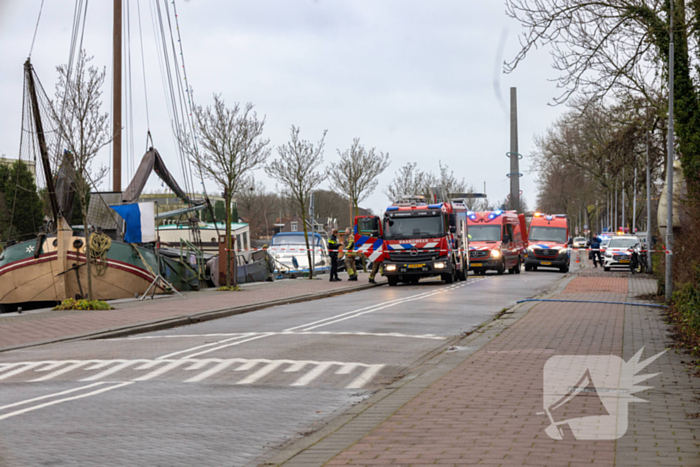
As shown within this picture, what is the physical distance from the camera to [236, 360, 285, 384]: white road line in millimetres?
9242

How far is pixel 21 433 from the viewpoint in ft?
21.9

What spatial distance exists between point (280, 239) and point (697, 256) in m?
26.8

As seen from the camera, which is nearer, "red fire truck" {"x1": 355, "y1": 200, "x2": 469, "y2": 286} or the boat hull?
the boat hull

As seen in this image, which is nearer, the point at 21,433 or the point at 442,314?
the point at 21,433

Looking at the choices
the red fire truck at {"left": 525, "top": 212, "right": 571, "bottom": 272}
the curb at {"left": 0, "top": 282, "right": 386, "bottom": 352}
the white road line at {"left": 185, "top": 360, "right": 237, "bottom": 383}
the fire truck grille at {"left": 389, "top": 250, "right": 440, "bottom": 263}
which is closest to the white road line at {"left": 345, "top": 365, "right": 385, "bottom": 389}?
the white road line at {"left": 185, "top": 360, "right": 237, "bottom": 383}

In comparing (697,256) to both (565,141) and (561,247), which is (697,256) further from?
(565,141)

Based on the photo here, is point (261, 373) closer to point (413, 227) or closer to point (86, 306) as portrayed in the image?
point (86, 306)

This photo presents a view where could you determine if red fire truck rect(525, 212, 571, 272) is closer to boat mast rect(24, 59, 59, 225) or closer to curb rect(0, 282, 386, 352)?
curb rect(0, 282, 386, 352)

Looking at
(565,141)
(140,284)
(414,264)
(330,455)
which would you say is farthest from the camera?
(565,141)

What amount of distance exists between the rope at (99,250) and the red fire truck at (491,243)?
1978cm

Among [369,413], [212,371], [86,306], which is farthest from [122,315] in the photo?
[369,413]

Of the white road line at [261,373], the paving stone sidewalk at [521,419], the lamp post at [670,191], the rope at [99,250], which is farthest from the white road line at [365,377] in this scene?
the rope at [99,250]

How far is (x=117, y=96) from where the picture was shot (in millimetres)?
25781

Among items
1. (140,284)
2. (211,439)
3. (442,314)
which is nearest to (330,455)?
(211,439)
